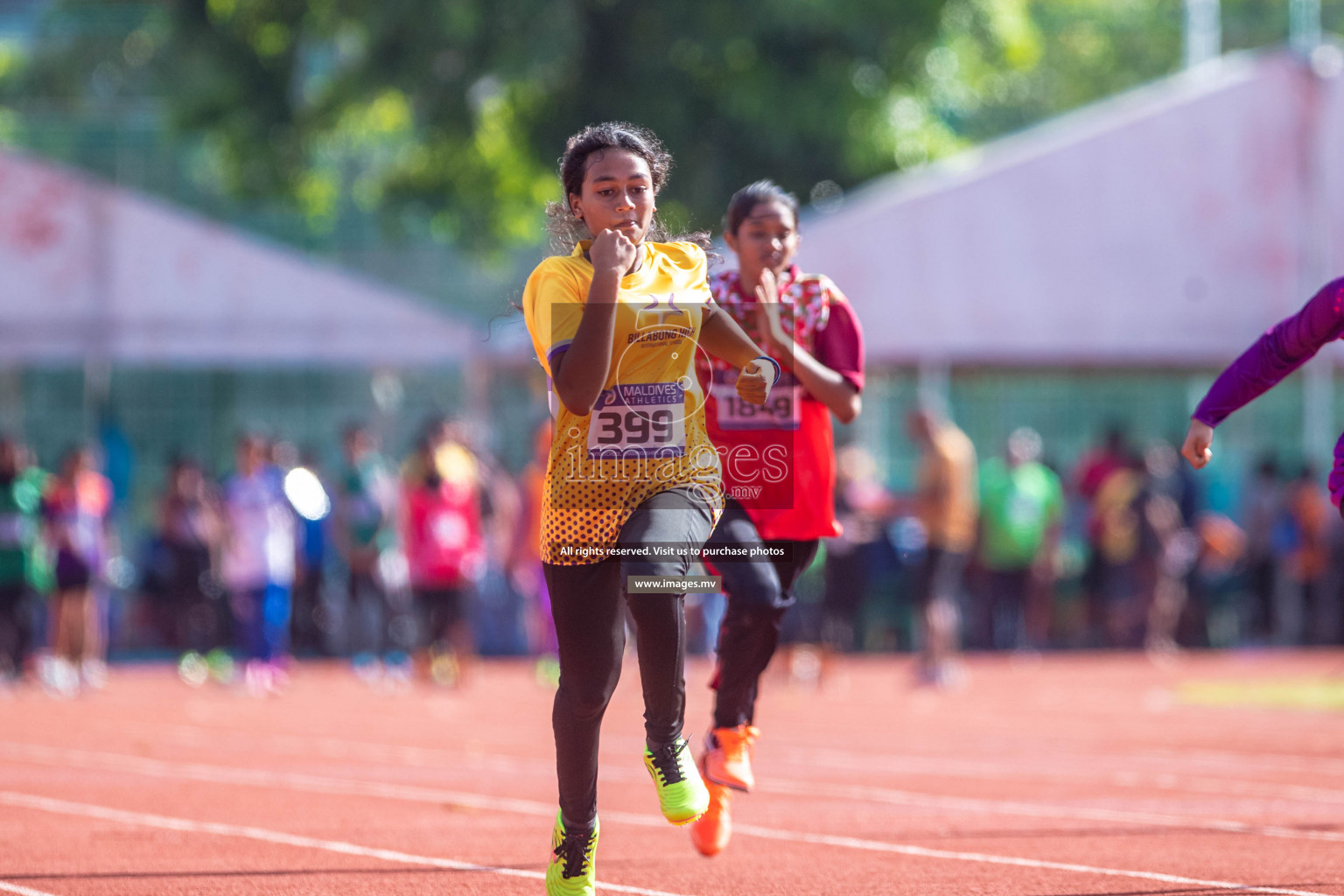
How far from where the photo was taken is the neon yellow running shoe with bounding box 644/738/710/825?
17.2 ft

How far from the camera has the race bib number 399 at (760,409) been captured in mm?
6602

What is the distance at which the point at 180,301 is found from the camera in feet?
60.2

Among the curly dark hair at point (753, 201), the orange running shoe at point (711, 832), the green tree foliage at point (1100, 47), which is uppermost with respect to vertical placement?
the green tree foliage at point (1100, 47)

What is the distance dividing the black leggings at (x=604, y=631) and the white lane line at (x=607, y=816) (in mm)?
941

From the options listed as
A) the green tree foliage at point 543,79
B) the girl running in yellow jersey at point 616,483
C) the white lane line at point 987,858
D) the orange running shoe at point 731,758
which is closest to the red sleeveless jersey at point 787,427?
the orange running shoe at point 731,758

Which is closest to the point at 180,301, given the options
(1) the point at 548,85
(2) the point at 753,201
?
(1) the point at 548,85

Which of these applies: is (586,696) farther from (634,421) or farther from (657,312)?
(657,312)

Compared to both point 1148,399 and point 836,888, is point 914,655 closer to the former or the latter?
point 836,888

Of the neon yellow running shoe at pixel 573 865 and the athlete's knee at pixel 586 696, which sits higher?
the athlete's knee at pixel 586 696

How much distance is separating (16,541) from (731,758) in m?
11.7

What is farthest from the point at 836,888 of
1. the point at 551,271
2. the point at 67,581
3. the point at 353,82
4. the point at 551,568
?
the point at 353,82

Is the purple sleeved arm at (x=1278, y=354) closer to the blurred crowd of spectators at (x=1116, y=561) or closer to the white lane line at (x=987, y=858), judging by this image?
the white lane line at (x=987, y=858)

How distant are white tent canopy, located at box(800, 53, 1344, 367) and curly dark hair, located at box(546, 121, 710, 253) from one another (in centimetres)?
1321

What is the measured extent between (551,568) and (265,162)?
20.4 m
